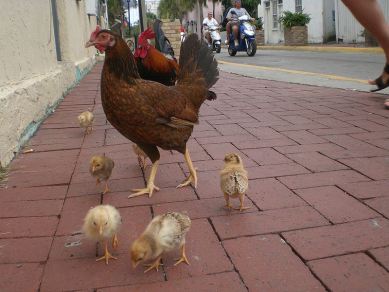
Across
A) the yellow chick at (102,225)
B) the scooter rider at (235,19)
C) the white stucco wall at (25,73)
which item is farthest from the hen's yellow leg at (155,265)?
the scooter rider at (235,19)

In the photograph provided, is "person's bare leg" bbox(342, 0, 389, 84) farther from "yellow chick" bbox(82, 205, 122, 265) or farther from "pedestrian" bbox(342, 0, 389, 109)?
"yellow chick" bbox(82, 205, 122, 265)

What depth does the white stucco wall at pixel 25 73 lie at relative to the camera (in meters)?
4.68

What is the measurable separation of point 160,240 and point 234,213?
2.80 feet

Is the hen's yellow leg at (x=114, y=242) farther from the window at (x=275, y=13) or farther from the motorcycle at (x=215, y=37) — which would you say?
the window at (x=275, y=13)

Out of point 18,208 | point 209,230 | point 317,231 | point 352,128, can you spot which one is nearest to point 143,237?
point 209,230

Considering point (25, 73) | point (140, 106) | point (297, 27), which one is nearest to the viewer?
point (140, 106)

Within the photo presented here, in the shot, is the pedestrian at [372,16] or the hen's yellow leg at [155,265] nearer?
the hen's yellow leg at [155,265]

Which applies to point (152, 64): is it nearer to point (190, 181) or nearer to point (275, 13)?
point (190, 181)

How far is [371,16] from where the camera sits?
3043 millimetres

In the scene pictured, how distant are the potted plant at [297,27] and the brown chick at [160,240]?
1014 inches

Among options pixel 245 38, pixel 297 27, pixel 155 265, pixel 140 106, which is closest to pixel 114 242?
pixel 155 265

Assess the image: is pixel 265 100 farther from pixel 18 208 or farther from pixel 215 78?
pixel 18 208

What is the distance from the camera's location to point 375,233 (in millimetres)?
2736

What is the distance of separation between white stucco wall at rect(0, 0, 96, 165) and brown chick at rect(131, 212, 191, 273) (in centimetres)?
239
